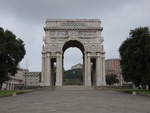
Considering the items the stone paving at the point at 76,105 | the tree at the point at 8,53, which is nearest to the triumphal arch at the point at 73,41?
the tree at the point at 8,53

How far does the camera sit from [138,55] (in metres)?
39.9

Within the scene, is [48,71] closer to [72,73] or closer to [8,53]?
[8,53]

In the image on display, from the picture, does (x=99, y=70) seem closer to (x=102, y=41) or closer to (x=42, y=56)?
(x=102, y=41)

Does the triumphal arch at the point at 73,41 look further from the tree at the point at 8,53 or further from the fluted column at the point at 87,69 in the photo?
the tree at the point at 8,53

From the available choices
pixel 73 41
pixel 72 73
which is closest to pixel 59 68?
pixel 73 41

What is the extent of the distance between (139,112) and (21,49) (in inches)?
1514

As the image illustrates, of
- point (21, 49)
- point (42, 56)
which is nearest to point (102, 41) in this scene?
point (42, 56)

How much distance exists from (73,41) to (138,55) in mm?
45967

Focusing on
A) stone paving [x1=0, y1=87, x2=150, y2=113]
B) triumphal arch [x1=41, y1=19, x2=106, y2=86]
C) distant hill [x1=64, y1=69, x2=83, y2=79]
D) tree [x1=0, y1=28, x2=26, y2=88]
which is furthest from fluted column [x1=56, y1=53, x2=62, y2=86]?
distant hill [x1=64, y1=69, x2=83, y2=79]

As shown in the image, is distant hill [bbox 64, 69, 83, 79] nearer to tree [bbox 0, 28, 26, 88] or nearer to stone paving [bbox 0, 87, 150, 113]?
tree [bbox 0, 28, 26, 88]

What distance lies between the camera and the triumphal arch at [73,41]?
3184 inches

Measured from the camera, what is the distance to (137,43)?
136ft

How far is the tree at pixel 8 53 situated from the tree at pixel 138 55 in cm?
1994

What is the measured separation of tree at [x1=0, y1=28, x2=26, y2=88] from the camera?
44969mm
